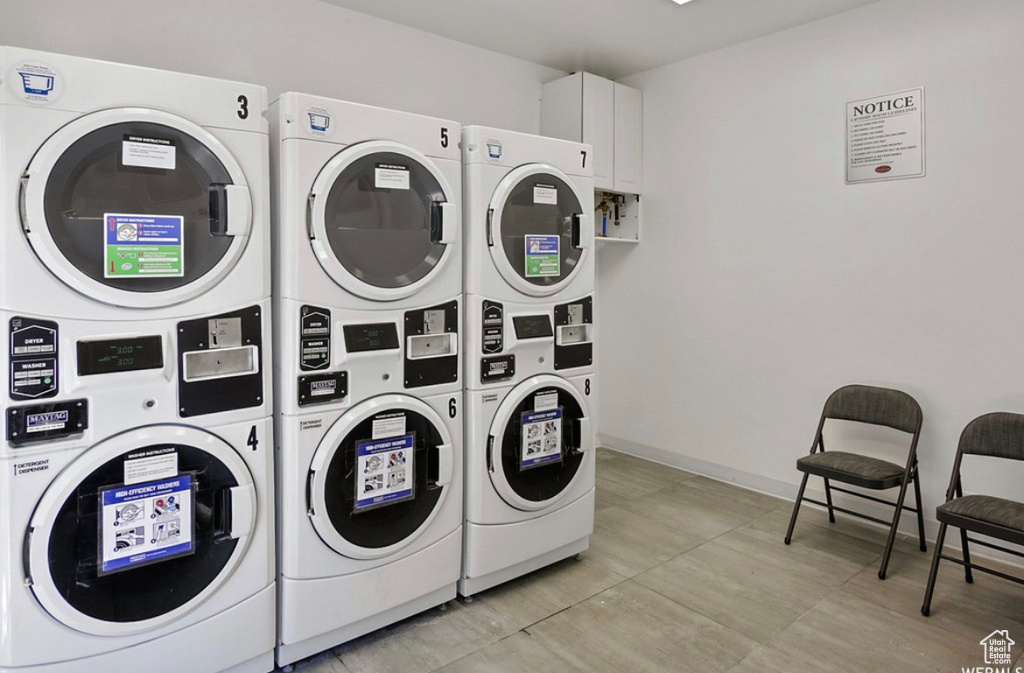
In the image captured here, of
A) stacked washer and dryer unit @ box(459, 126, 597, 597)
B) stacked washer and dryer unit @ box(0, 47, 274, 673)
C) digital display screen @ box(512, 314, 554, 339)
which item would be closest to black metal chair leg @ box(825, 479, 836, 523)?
stacked washer and dryer unit @ box(459, 126, 597, 597)

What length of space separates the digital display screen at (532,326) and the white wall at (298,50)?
1.62 meters

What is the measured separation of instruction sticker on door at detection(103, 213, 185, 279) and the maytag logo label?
1.32ft

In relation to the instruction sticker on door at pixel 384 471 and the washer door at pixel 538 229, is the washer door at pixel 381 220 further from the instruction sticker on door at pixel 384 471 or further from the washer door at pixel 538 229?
the instruction sticker on door at pixel 384 471

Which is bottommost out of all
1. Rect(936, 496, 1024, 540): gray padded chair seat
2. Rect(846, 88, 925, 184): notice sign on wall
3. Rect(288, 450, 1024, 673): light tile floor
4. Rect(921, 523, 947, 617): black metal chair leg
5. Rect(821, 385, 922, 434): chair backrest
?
Rect(288, 450, 1024, 673): light tile floor

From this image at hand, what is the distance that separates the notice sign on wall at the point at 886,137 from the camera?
3.20 m

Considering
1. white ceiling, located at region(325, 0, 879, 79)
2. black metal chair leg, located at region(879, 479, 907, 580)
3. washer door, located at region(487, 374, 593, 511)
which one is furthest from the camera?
white ceiling, located at region(325, 0, 879, 79)

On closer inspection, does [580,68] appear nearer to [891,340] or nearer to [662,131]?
[662,131]

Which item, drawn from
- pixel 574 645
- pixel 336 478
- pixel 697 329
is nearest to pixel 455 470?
pixel 336 478

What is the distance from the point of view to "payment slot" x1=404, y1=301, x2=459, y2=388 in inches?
94.6

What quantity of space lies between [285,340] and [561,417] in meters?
1.29

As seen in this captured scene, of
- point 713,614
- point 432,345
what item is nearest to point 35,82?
point 432,345

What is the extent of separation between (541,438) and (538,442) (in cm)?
2

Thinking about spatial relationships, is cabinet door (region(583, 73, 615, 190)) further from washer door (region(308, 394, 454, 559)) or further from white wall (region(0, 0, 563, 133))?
washer door (region(308, 394, 454, 559))

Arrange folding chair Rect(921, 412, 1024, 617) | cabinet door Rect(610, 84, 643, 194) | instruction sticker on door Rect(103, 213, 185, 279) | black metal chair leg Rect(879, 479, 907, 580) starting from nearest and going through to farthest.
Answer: instruction sticker on door Rect(103, 213, 185, 279)
folding chair Rect(921, 412, 1024, 617)
black metal chair leg Rect(879, 479, 907, 580)
cabinet door Rect(610, 84, 643, 194)
